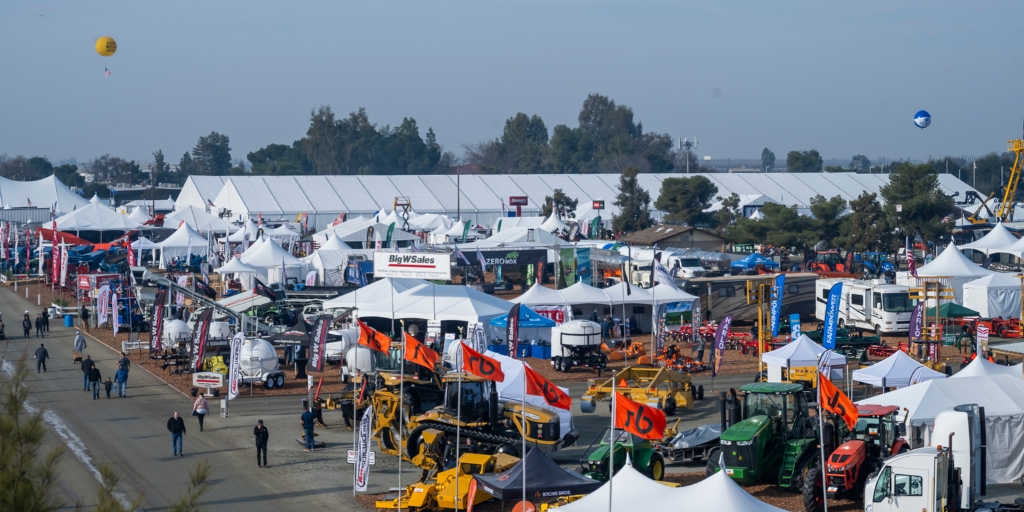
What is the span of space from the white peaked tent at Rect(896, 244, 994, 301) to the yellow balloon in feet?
102

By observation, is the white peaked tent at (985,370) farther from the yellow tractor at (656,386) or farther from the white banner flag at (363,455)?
the white banner flag at (363,455)

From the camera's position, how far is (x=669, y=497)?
12148mm

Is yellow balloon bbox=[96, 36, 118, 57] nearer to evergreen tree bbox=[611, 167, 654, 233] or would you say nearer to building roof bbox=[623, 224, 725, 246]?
building roof bbox=[623, 224, 725, 246]

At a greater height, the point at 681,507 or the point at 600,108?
the point at 600,108

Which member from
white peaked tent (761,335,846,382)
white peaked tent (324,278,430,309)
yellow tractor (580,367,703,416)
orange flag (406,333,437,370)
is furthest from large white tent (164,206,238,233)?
orange flag (406,333,437,370)

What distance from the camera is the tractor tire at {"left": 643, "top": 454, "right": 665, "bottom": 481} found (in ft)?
51.9

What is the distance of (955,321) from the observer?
33062 millimetres

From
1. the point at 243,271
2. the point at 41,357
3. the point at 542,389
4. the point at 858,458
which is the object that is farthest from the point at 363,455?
the point at 243,271

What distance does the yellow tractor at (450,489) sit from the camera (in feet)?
47.5

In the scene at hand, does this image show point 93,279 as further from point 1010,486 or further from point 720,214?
point 720,214

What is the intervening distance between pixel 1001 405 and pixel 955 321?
1752 cm

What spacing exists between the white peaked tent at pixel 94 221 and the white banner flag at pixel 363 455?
56674 millimetres

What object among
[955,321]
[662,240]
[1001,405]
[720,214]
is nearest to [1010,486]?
[1001,405]

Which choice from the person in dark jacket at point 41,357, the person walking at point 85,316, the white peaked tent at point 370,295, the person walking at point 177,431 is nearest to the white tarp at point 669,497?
the person walking at point 177,431
